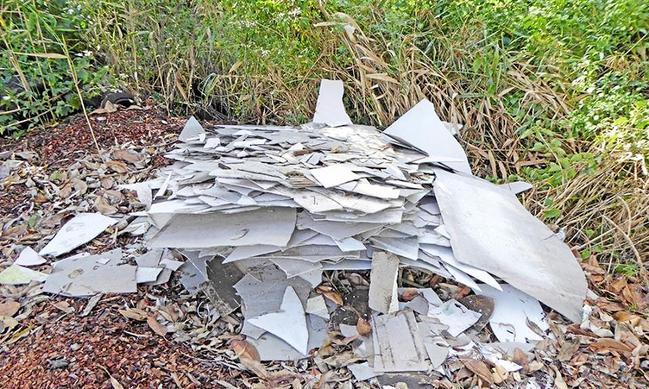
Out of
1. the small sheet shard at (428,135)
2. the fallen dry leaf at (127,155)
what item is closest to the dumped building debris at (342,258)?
the small sheet shard at (428,135)

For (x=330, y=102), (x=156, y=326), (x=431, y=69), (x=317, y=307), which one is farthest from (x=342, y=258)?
(x=431, y=69)

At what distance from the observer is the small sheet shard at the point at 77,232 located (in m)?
2.10

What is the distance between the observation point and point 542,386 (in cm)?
166

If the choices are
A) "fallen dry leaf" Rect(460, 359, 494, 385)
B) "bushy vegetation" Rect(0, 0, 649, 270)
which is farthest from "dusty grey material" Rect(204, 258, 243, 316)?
"bushy vegetation" Rect(0, 0, 649, 270)

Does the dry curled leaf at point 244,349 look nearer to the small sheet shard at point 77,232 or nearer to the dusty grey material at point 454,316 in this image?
the dusty grey material at point 454,316

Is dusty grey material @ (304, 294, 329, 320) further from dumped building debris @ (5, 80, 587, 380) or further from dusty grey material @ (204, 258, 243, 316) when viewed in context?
dusty grey material @ (204, 258, 243, 316)

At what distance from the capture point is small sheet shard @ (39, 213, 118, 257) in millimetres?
2098

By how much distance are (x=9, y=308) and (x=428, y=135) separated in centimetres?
189

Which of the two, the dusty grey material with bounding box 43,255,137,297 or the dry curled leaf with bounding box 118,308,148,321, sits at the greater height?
the dusty grey material with bounding box 43,255,137,297

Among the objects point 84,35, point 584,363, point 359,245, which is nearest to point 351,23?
point 359,245

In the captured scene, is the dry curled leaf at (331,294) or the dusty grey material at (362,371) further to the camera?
the dry curled leaf at (331,294)

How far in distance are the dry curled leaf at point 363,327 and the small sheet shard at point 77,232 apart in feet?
3.91

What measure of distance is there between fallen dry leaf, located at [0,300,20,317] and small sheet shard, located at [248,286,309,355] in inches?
34.2

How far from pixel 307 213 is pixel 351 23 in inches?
50.1
